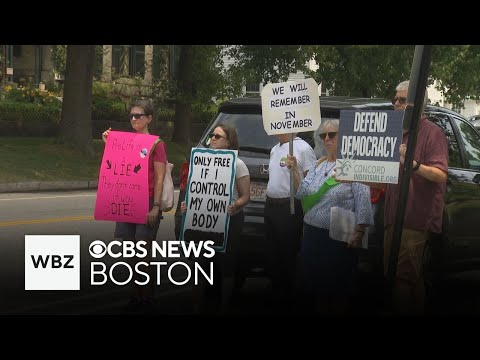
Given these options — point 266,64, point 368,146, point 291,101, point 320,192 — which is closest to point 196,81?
point 266,64

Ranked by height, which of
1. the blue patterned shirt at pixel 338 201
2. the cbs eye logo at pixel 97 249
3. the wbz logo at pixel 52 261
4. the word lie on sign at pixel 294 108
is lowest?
the cbs eye logo at pixel 97 249

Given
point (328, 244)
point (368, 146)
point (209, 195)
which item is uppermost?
point (368, 146)

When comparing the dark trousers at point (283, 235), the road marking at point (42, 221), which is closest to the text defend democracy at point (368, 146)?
the dark trousers at point (283, 235)

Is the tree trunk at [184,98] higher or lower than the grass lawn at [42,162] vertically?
higher

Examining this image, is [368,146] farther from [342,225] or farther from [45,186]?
[45,186]

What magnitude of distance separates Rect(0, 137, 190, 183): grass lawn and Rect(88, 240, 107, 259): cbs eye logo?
883 centimetres

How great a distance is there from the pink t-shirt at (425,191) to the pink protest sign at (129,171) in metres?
1.98

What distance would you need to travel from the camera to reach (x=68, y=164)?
2548 centimetres

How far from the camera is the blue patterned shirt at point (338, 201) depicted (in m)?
7.68

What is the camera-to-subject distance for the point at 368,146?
26.2ft

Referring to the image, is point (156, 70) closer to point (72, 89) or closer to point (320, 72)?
point (320, 72)

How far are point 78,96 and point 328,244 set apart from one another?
776 inches

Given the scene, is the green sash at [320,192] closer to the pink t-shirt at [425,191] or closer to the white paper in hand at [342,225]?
the white paper in hand at [342,225]

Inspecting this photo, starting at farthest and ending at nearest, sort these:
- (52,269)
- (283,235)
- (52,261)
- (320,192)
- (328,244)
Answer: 1. (52,269)
2. (52,261)
3. (283,235)
4. (320,192)
5. (328,244)
